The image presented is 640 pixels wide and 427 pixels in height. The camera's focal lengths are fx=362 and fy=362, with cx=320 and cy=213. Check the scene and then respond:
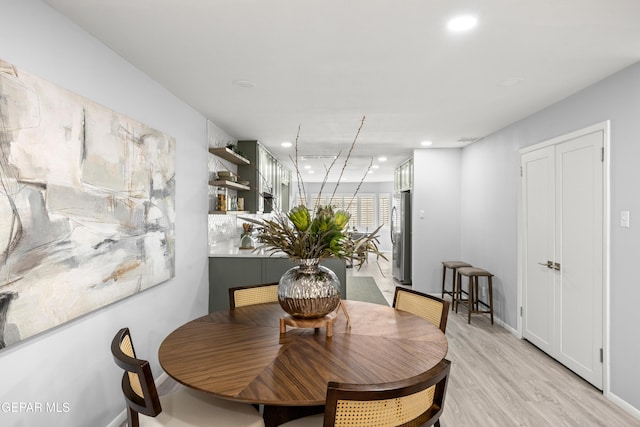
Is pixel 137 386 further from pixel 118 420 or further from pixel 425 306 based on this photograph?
pixel 425 306

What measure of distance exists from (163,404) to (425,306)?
154 centimetres

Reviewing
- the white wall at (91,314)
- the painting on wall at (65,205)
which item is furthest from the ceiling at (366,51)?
the painting on wall at (65,205)

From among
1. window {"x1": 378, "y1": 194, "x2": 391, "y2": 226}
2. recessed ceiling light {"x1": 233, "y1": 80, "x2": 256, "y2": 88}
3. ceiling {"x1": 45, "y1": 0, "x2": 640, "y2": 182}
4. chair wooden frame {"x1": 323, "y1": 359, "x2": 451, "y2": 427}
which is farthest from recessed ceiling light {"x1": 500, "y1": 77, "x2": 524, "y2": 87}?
window {"x1": 378, "y1": 194, "x2": 391, "y2": 226}

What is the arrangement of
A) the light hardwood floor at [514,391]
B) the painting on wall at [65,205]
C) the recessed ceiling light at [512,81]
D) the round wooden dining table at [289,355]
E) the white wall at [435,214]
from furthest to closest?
the white wall at [435,214], the recessed ceiling light at [512,81], the light hardwood floor at [514,391], the painting on wall at [65,205], the round wooden dining table at [289,355]

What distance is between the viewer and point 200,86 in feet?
9.53

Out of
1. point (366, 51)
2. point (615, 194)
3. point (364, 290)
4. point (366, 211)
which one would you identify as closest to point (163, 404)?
point (366, 51)

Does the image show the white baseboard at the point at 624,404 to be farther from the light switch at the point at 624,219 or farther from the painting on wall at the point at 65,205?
the painting on wall at the point at 65,205

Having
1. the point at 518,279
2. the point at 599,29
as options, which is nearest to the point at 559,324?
the point at 518,279

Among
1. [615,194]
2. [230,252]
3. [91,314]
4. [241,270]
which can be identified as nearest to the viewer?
[91,314]

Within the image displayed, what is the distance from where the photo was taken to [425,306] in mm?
2283

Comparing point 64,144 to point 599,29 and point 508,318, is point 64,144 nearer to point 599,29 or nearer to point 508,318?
point 599,29

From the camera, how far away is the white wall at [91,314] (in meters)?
1.61

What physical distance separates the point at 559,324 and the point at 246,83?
343 centimetres

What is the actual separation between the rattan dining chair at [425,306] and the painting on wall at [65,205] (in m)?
1.82
